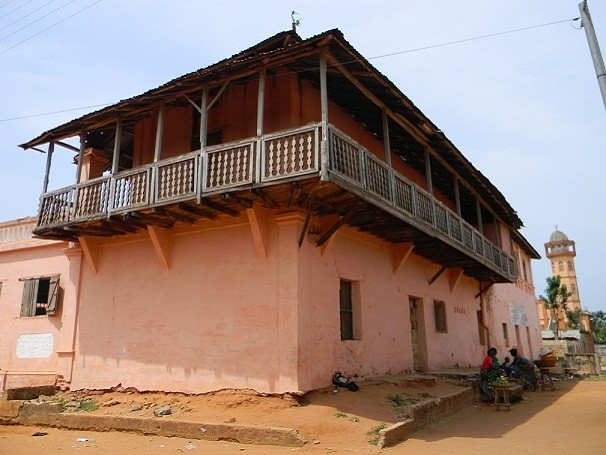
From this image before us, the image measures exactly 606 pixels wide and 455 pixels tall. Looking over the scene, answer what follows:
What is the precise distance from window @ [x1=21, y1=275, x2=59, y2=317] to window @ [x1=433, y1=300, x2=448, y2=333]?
38.8ft

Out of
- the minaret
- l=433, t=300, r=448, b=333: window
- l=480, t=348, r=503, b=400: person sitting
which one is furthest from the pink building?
the minaret

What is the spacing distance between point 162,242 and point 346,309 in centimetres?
458

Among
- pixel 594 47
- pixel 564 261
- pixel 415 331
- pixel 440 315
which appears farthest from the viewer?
pixel 564 261

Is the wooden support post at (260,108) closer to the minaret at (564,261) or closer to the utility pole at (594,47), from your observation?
the utility pole at (594,47)

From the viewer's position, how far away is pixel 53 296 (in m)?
14.0

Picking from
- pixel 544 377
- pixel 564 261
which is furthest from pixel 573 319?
pixel 544 377

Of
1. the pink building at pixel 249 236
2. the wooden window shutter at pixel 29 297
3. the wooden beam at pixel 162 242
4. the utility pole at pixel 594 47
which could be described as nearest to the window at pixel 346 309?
the pink building at pixel 249 236

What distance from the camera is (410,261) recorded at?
586 inches

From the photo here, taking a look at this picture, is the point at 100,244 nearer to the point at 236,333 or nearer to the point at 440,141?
the point at 236,333

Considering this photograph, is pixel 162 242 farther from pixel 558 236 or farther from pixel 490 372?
pixel 558 236

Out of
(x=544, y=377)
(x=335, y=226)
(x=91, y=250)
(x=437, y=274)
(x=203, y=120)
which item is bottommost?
(x=544, y=377)

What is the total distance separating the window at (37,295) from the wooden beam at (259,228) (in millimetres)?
7403

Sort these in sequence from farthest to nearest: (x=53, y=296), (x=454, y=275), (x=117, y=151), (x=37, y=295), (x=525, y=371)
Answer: (x=454, y=275)
(x=525, y=371)
(x=37, y=295)
(x=53, y=296)
(x=117, y=151)

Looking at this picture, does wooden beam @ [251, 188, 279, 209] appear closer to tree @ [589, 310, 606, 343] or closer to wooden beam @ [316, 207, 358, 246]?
wooden beam @ [316, 207, 358, 246]
